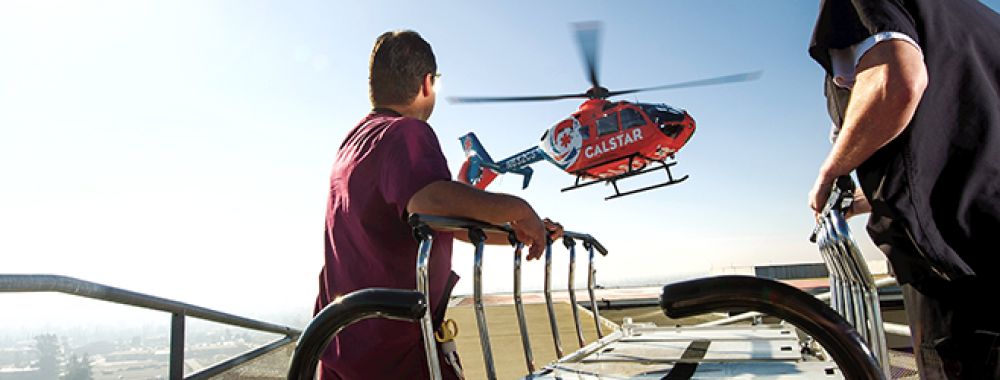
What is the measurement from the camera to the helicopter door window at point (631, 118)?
11.8 m

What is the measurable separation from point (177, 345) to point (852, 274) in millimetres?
2122

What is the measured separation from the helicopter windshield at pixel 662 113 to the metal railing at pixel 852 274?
11131mm

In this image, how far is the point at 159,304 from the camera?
6.12 ft

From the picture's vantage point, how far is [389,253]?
137 cm

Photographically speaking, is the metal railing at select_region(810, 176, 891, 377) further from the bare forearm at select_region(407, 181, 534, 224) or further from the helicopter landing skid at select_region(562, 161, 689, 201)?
the helicopter landing skid at select_region(562, 161, 689, 201)

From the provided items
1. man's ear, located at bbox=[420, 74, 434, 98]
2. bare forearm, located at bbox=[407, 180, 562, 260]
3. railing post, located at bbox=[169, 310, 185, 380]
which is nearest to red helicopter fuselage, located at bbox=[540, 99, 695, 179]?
man's ear, located at bbox=[420, 74, 434, 98]

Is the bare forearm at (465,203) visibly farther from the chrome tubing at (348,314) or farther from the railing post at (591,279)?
the railing post at (591,279)

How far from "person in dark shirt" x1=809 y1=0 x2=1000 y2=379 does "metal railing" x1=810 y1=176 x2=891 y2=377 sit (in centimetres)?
22

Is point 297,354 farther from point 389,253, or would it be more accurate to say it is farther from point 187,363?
point 187,363

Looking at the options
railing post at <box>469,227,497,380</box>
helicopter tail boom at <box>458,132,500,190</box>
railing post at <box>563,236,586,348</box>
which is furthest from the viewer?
helicopter tail boom at <box>458,132,500,190</box>

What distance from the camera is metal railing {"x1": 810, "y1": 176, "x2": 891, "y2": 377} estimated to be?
944mm

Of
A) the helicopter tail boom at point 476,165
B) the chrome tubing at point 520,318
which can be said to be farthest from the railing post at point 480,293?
the helicopter tail boom at point 476,165

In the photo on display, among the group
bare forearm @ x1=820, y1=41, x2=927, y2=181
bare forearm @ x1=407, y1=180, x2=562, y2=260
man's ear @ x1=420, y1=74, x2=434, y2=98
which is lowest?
bare forearm @ x1=407, y1=180, x2=562, y2=260

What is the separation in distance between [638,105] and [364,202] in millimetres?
11352
